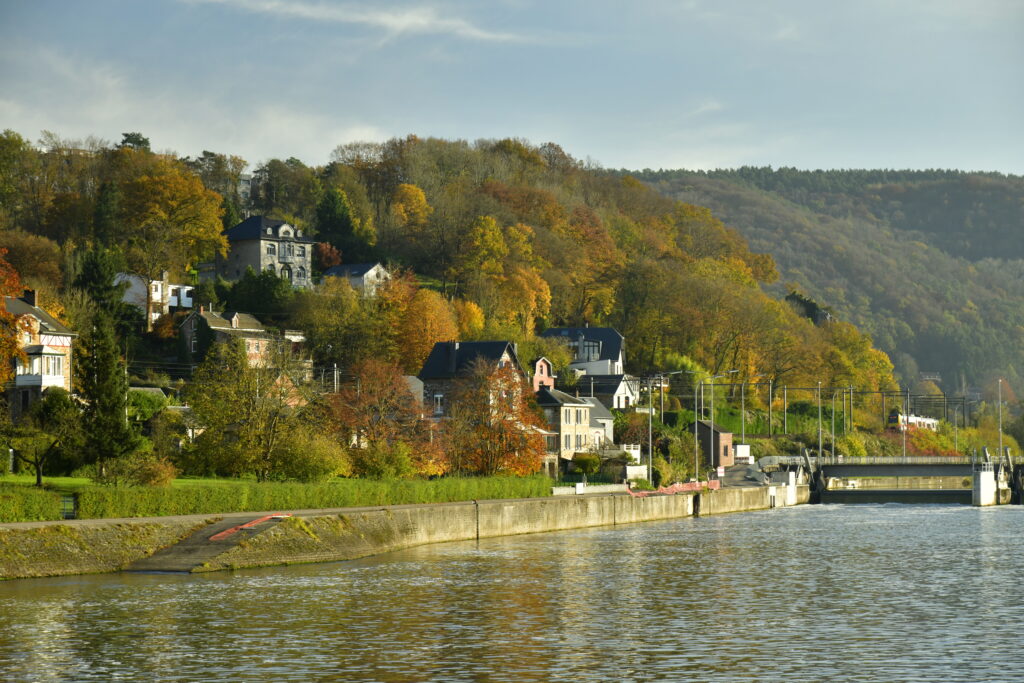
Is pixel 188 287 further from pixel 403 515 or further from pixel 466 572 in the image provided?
pixel 466 572

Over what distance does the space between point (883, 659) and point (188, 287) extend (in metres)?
110

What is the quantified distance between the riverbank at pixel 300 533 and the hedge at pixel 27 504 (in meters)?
1.24

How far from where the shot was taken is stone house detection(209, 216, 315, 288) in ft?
490

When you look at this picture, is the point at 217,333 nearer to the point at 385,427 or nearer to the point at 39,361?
the point at 39,361

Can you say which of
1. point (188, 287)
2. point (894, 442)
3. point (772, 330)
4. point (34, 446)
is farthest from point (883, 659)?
point (894, 442)

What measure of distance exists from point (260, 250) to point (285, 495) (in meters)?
87.2

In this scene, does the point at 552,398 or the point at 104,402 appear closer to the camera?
the point at 104,402

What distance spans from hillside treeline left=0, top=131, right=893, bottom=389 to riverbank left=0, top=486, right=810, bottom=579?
5023 centimetres

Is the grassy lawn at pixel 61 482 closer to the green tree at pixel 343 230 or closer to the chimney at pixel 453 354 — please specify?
the chimney at pixel 453 354

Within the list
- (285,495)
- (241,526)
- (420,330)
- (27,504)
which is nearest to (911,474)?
(420,330)

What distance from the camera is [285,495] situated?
65438 millimetres

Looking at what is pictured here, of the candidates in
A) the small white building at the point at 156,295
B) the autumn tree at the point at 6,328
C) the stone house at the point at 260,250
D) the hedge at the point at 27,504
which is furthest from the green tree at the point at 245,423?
the stone house at the point at 260,250

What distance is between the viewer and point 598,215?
609ft

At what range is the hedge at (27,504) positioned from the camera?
169 ft
